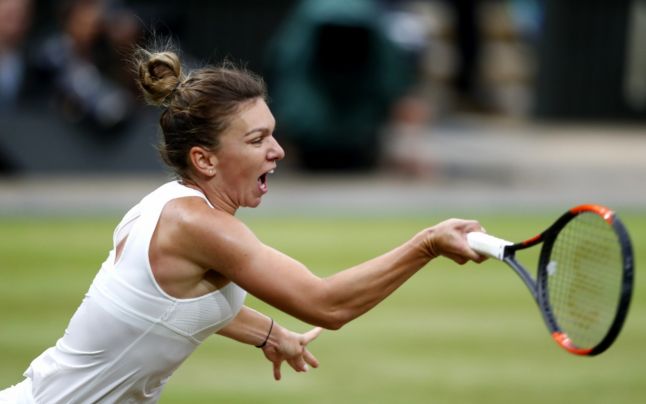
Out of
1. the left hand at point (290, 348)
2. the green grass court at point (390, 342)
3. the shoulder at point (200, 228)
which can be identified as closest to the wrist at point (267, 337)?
the left hand at point (290, 348)

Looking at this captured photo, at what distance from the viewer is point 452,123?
19.9m

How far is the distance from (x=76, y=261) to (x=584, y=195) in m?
6.37

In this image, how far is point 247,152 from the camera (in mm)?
4359

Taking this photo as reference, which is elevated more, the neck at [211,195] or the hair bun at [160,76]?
the hair bun at [160,76]

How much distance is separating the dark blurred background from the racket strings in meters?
9.04

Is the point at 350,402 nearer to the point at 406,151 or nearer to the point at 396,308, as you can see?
the point at 396,308

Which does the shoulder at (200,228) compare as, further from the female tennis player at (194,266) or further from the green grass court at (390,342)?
the green grass court at (390,342)

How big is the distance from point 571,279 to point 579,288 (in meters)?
0.06

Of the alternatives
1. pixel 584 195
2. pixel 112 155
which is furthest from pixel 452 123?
pixel 112 155

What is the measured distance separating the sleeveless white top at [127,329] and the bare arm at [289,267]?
0.14 meters

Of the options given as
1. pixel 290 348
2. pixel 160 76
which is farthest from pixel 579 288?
pixel 160 76

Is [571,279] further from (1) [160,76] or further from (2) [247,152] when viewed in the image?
(1) [160,76]

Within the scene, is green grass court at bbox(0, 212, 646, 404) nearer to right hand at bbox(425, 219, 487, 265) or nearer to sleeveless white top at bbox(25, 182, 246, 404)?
sleeveless white top at bbox(25, 182, 246, 404)

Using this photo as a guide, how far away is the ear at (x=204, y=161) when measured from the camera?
4379 mm
